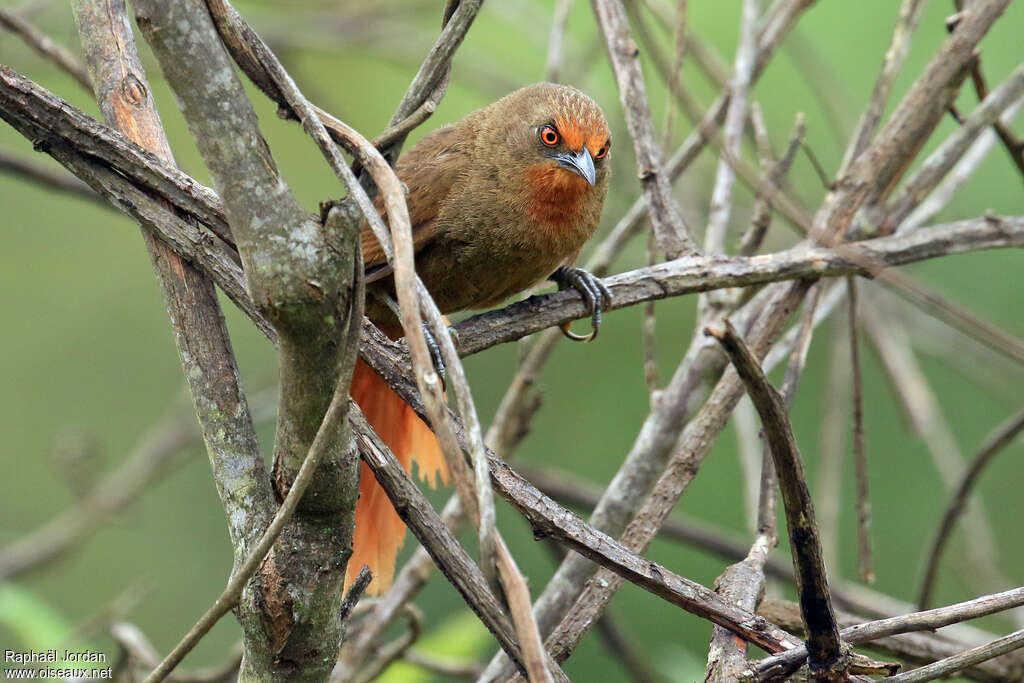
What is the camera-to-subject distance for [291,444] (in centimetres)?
155

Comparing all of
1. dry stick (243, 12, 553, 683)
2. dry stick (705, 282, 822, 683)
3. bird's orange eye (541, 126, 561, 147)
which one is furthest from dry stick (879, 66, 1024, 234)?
dry stick (243, 12, 553, 683)

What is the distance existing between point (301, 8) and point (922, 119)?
12.7 feet

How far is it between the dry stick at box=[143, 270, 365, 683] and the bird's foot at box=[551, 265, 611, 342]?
3.96 ft

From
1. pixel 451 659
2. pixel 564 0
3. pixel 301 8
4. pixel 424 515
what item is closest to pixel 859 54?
pixel 301 8

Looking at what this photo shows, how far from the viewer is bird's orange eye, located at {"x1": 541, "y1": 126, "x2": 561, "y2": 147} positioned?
328 centimetres

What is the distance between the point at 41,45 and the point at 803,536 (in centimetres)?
235

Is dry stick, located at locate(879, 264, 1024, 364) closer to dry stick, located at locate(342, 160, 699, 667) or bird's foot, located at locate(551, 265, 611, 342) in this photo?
bird's foot, located at locate(551, 265, 611, 342)

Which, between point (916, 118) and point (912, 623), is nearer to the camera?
point (912, 623)

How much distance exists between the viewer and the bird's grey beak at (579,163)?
126 inches

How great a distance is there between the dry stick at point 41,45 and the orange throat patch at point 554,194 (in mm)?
1249

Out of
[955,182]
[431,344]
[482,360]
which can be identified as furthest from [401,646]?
[482,360]

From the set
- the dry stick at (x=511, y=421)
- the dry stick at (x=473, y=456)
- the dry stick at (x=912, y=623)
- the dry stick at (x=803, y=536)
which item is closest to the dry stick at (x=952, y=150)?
the dry stick at (x=511, y=421)

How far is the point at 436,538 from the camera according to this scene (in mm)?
1656

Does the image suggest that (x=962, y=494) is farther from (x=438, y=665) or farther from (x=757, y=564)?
(x=438, y=665)
